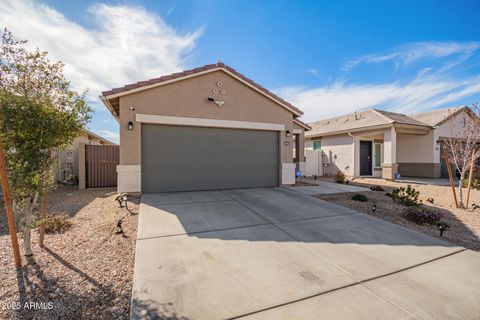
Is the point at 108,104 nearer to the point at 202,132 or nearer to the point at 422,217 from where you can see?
the point at 202,132

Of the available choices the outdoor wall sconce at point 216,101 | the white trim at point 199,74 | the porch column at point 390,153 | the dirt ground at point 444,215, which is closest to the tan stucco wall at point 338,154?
the porch column at point 390,153

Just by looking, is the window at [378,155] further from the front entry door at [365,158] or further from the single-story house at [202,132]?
the single-story house at [202,132]

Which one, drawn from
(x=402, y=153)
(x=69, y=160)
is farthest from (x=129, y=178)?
(x=402, y=153)

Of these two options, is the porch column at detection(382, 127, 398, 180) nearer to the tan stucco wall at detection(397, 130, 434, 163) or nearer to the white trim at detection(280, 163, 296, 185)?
the tan stucco wall at detection(397, 130, 434, 163)

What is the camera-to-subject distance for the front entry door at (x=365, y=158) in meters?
15.5

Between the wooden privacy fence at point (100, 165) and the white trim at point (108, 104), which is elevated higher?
Result: the white trim at point (108, 104)

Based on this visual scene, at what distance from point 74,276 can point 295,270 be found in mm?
2862

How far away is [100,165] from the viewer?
993cm

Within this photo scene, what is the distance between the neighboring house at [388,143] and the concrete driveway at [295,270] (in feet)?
35.4

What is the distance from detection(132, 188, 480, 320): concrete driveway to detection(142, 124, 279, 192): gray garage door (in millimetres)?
3020

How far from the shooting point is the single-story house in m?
7.61

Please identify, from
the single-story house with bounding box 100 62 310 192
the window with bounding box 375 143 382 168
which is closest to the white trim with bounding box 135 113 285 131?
the single-story house with bounding box 100 62 310 192

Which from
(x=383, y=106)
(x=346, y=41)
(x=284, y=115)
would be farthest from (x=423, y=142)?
(x=284, y=115)

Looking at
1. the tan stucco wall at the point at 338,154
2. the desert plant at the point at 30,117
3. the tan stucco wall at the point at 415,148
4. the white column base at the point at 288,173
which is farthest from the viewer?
the tan stucco wall at the point at 338,154
